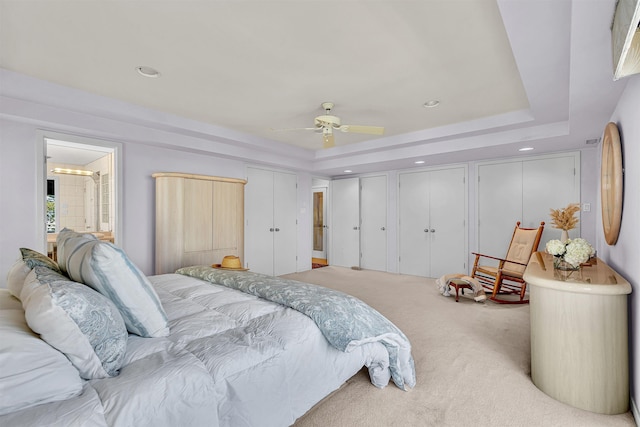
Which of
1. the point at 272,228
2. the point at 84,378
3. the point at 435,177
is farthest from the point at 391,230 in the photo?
the point at 84,378

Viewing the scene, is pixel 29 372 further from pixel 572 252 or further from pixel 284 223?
pixel 284 223

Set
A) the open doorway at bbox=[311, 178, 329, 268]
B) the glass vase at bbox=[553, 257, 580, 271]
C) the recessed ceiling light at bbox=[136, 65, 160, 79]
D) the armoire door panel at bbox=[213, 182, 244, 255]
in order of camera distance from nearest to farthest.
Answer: the glass vase at bbox=[553, 257, 580, 271], the recessed ceiling light at bbox=[136, 65, 160, 79], the armoire door panel at bbox=[213, 182, 244, 255], the open doorway at bbox=[311, 178, 329, 268]

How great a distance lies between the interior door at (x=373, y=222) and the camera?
643 centimetres

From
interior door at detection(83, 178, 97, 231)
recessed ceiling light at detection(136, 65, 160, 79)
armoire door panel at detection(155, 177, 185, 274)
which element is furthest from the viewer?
interior door at detection(83, 178, 97, 231)

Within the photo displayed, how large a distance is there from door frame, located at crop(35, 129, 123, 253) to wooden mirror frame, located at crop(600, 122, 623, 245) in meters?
4.93

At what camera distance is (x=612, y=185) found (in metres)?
2.39

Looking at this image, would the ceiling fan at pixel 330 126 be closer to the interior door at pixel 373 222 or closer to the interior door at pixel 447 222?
the interior door at pixel 447 222

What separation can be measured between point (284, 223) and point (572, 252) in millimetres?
→ 4667

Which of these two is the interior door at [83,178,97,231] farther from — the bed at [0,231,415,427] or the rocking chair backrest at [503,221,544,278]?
the rocking chair backrest at [503,221,544,278]

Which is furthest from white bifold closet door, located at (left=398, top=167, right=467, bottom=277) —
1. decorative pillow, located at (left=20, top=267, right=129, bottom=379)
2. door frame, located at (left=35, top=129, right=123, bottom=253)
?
decorative pillow, located at (left=20, top=267, right=129, bottom=379)

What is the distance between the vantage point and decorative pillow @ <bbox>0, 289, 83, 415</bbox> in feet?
2.91

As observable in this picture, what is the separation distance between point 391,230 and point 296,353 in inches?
198

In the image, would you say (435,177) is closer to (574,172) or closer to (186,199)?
(574,172)

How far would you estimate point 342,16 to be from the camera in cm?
193
